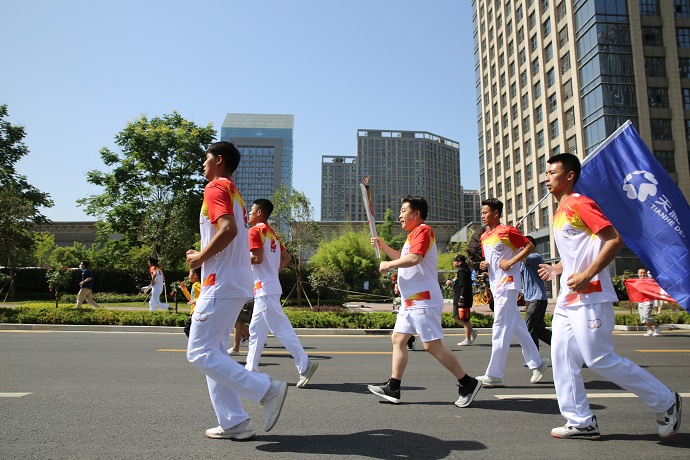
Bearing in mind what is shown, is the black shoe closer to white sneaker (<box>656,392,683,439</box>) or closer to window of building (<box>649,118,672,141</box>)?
white sneaker (<box>656,392,683,439</box>)

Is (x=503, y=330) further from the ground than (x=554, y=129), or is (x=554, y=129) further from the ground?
(x=554, y=129)

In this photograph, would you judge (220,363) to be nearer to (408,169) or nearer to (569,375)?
(569,375)

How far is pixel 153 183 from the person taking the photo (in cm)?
3459

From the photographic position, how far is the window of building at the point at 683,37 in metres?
41.5

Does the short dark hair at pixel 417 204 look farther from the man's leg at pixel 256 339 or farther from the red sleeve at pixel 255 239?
the man's leg at pixel 256 339

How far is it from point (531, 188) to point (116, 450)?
177 ft

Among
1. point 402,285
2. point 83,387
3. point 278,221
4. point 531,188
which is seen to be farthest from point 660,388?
point 531,188

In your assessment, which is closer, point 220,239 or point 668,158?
point 220,239

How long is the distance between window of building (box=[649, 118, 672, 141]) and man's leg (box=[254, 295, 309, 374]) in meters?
44.0

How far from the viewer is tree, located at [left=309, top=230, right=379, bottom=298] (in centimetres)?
4544

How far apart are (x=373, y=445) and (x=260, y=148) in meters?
171

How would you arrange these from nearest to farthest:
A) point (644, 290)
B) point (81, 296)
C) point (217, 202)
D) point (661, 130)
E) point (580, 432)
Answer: point (217, 202) → point (580, 432) → point (644, 290) → point (81, 296) → point (661, 130)

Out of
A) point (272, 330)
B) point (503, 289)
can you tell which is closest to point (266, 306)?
point (272, 330)

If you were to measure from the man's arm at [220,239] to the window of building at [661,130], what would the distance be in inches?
1801
